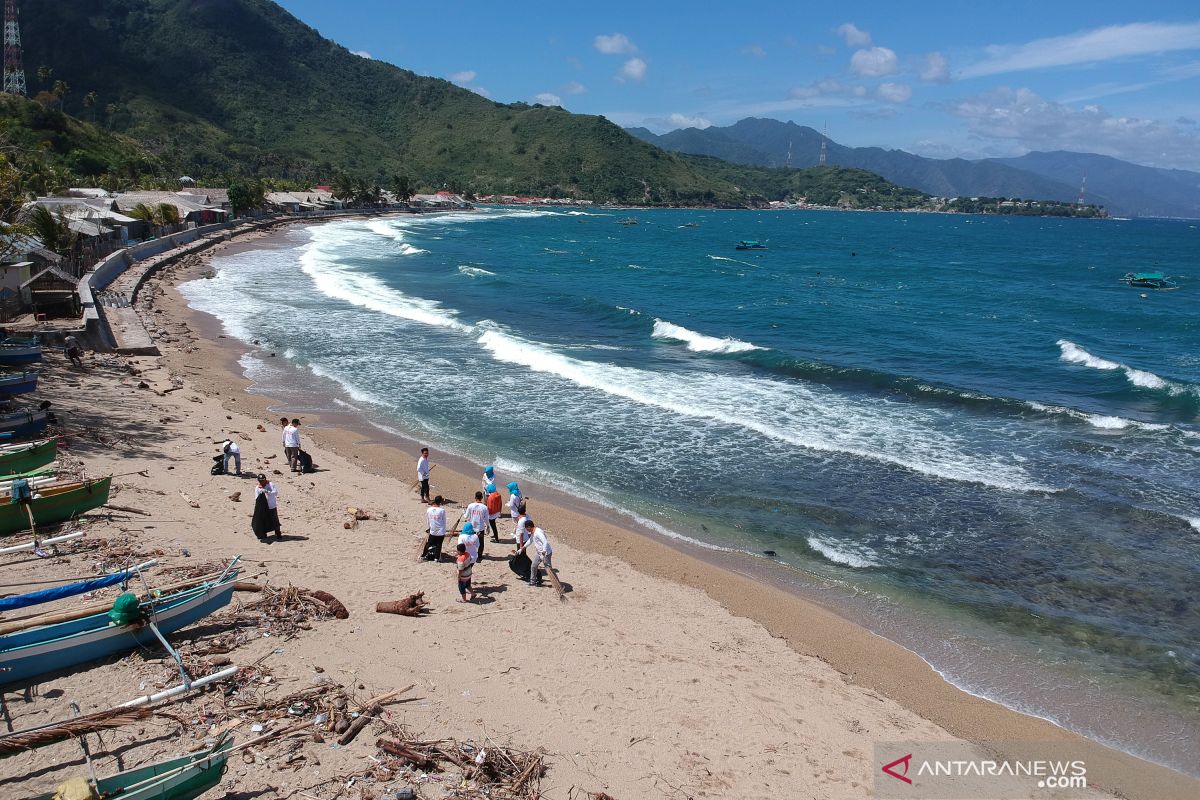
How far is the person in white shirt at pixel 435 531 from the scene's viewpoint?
11570 mm

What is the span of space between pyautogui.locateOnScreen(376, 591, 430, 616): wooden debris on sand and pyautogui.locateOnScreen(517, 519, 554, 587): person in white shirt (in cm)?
184

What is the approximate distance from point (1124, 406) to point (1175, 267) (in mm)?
66324

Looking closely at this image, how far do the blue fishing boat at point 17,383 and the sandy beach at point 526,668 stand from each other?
363cm

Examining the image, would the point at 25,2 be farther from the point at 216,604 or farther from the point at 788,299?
the point at 216,604

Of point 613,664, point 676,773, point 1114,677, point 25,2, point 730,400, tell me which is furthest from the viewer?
point 25,2

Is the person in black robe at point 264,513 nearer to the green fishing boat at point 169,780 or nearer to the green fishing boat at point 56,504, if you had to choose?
the green fishing boat at point 56,504

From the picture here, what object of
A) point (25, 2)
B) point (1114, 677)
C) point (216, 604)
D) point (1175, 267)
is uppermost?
point (25, 2)

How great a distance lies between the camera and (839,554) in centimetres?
1336

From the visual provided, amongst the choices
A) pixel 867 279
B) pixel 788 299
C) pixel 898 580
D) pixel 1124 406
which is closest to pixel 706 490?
pixel 898 580

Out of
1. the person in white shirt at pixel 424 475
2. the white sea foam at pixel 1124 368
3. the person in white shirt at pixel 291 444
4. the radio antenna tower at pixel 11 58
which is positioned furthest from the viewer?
the radio antenna tower at pixel 11 58

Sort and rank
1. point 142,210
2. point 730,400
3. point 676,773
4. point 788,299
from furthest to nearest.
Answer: point 142,210
point 788,299
point 730,400
point 676,773

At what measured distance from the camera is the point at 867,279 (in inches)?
Answer: 2227

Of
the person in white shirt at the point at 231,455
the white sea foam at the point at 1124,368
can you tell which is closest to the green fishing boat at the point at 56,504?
the person in white shirt at the point at 231,455

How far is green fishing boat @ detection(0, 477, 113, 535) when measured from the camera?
10375 mm
